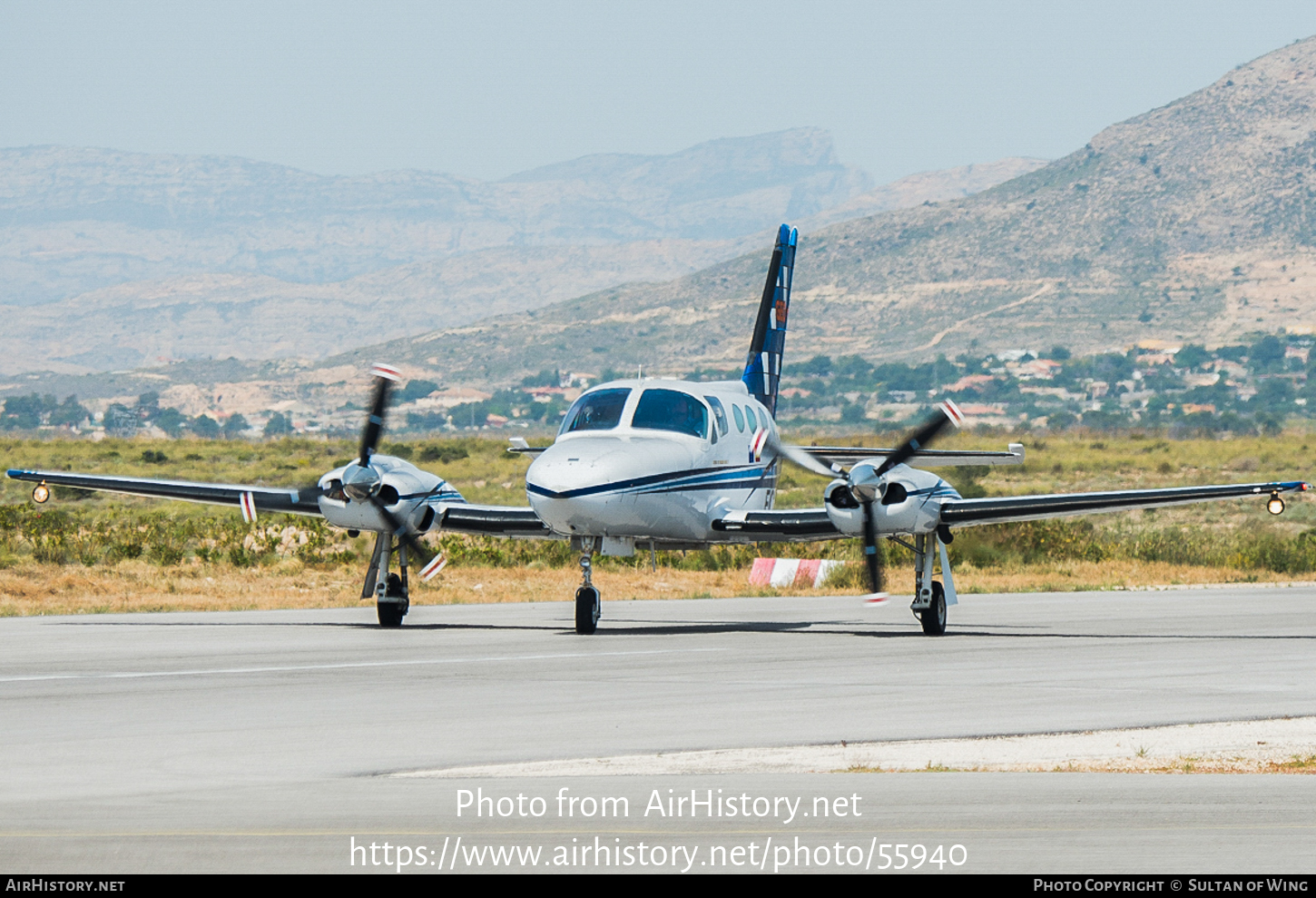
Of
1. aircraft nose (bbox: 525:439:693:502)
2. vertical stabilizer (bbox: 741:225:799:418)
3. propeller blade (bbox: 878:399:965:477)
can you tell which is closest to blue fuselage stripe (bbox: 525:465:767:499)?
aircraft nose (bbox: 525:439:693:502)

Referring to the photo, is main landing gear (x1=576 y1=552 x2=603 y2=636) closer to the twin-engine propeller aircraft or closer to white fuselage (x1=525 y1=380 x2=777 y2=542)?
the twin-engine propeller aircraft

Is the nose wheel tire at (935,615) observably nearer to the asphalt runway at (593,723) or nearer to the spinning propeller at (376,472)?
the asphalt runway at (593,723)

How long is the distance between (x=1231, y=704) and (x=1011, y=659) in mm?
4420

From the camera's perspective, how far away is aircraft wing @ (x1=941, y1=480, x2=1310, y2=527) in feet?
76.5

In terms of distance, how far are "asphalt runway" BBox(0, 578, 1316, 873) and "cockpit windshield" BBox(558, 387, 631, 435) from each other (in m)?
3.02

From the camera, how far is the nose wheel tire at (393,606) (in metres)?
25.1

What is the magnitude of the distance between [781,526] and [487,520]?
455 centimetres

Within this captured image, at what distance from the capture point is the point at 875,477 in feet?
75.6

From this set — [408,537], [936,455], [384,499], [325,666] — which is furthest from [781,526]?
[325,666]

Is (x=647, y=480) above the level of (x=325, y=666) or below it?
above

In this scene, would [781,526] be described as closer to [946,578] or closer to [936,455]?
[936,455]

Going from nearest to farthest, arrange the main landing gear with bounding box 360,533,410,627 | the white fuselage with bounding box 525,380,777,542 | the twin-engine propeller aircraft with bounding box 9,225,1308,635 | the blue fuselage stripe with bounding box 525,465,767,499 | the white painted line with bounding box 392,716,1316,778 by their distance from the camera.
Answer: the white painted line with bounding box 392,716,1316,778
the blue fuselage stripe with bounding box 525,465,767,499
the white fuselage with bounding box 525,380,777,542
the twin-engine propeller aircraft with bounding box 9,225,1308,635
the main landing gear with bounding box 360,533,410,627
